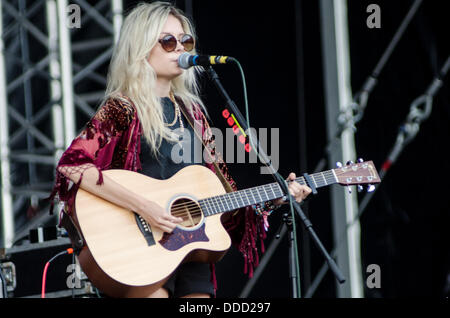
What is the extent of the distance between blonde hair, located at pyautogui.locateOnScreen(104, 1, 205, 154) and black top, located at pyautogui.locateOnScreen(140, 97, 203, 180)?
4cm

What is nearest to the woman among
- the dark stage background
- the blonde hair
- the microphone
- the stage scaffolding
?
the blonde hair

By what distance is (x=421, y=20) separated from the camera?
501 centimetres

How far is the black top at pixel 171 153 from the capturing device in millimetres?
3244

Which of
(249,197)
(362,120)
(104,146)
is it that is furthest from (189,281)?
(362,120)

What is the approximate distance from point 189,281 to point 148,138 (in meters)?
0.72

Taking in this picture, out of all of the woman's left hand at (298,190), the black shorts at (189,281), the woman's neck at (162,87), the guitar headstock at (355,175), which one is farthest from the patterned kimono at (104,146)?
the guitar headstock at (355,175)

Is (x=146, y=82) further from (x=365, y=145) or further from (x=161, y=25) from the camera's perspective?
(x=365, y=145)

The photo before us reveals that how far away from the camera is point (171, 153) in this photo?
328 centimetres

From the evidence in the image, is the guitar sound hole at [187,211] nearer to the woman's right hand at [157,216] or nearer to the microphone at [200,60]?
the woman's right hand at [157,216]

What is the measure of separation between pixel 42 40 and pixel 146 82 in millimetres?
3290

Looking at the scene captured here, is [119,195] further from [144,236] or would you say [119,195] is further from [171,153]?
[171,153]

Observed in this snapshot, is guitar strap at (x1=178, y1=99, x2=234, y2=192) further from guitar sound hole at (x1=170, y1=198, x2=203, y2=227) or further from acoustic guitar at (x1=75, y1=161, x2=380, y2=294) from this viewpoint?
guitar sound hole at (x1=170, y1=198, x2=203, y2=227)

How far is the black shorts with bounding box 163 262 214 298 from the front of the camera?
3080 millimetres

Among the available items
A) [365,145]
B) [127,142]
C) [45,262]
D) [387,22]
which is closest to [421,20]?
[387,22]
